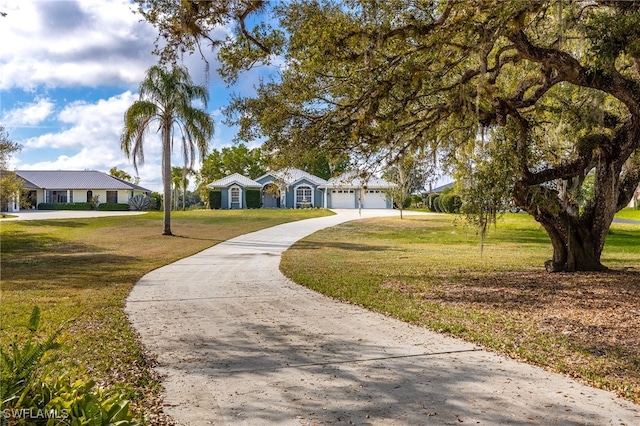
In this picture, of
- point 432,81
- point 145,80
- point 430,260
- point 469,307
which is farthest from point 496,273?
point 145,80

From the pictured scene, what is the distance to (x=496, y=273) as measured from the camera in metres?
11.4

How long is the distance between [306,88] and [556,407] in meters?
6.04

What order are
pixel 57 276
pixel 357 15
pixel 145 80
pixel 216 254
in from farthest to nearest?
pixel 145 80
pixel 216 254
pixel 57 276
pixel 357 15

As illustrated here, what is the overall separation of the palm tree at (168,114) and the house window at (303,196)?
2717 centimetres

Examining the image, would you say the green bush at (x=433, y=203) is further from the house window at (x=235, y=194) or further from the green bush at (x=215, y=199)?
the green bush at (x=215, y=199)

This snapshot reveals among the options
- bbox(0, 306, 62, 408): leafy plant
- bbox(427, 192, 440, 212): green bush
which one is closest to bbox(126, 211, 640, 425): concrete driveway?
bbox(0, 306, 62, 408): leafy plant

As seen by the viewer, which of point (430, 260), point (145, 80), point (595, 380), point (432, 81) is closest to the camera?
point (595, 380)

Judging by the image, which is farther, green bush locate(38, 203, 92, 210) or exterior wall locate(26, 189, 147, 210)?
exterior wall locate(26, 189, 147, 210)

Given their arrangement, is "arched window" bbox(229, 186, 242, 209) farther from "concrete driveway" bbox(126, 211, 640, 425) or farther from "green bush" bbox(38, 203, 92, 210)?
"concrete driveway" bbox(126, 211, 640, 425)

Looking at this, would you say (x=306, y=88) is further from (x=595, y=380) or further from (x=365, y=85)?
(x=595, y=380)

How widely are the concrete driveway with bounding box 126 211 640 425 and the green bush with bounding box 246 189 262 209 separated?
3960 centimetres

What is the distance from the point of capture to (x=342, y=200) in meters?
48.7

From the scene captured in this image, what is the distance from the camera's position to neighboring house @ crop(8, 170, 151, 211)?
50469 mm

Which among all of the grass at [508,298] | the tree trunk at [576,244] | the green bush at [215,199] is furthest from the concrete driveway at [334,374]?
the green bush at [215,199]
